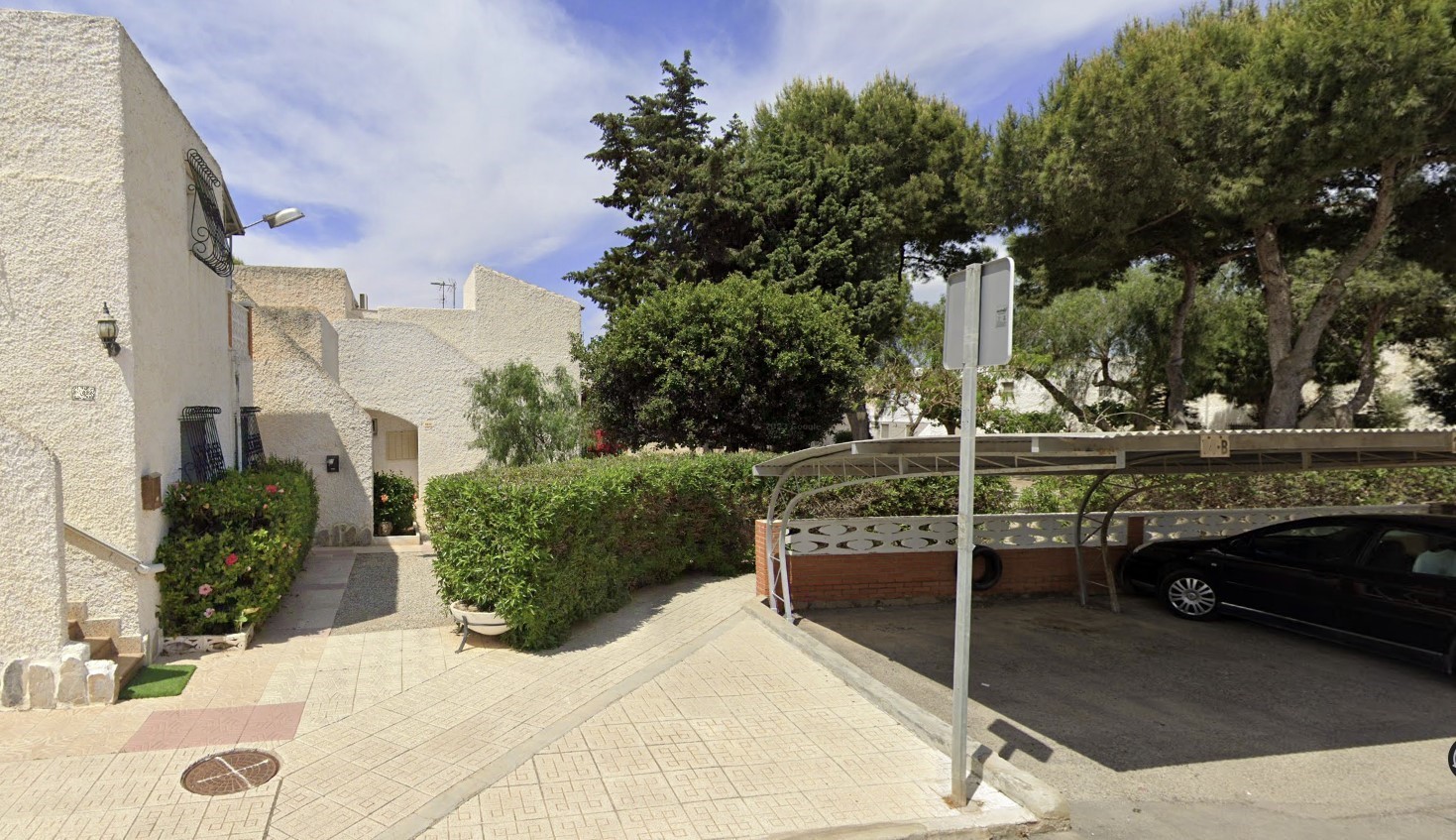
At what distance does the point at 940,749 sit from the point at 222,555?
648 centimetres

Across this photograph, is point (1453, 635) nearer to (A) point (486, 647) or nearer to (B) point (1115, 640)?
(B) point (1115, 640)

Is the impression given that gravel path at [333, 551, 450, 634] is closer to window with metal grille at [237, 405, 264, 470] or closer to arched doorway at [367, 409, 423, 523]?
window with metal grille at [237, 405, 264, 470]

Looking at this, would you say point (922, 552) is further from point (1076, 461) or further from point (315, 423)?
point (315, 423)

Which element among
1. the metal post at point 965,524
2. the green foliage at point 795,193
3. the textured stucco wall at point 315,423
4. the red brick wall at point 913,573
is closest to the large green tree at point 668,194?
the green foliage at point 795,193

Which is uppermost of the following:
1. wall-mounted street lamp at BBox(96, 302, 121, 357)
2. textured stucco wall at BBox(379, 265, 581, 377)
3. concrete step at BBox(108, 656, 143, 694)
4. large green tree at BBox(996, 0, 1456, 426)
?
large green tree at BBox(996, 0, 1456, 426)

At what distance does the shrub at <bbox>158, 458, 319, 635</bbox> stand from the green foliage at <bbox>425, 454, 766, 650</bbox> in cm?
147

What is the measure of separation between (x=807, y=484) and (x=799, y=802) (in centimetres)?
636

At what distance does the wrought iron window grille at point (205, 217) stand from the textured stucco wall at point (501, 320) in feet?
31.8

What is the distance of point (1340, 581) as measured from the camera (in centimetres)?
764

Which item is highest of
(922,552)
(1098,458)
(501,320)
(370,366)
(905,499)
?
Result: (501,320)

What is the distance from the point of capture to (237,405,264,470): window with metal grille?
11297 mm

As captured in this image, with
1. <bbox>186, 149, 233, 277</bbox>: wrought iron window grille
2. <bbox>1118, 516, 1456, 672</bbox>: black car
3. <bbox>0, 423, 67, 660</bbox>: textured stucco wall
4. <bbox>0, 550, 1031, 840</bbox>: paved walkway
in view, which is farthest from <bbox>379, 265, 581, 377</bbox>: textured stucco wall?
<bbox>1118, 516, 1456, 672</bbox>: black car

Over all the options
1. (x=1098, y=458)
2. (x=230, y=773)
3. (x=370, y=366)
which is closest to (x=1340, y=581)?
(x=1098, y=458)

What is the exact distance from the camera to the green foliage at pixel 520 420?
1530 cm
